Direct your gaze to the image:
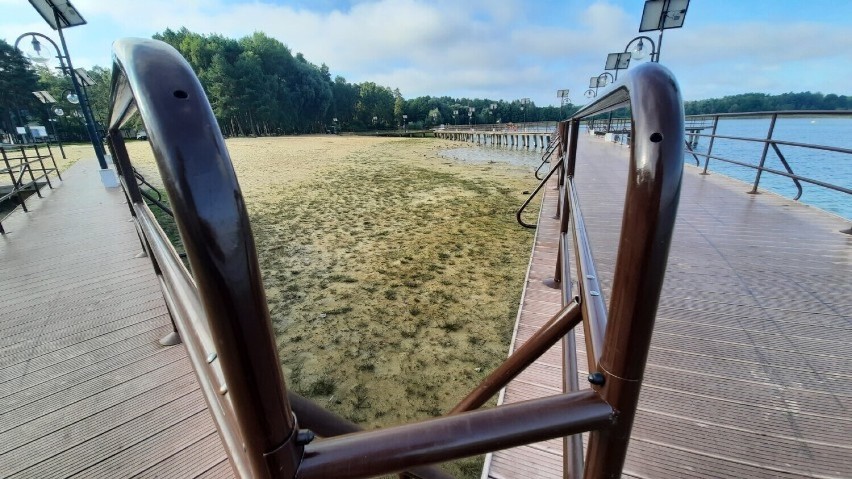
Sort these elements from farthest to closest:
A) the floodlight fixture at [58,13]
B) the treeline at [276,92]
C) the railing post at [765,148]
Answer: the treeline at [276,92] → the floodlight fixture at [58,13] → the railing post at [765,148]

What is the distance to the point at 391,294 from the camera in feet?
13.2

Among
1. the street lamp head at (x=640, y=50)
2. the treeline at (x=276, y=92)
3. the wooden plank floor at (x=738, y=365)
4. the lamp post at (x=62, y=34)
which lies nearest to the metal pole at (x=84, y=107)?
the lamp post at (x=62, y=34)

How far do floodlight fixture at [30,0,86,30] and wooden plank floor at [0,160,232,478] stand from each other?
216 inches

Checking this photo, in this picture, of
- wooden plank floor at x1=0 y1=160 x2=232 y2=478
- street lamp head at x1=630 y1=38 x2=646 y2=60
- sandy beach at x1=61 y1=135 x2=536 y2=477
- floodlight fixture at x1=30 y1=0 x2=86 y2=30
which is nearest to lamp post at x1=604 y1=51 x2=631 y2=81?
street lamp head at x1=630 y1=38 x2=646 y2=60

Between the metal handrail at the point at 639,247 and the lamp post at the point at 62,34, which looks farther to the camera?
the lamp post at the point at 62,34

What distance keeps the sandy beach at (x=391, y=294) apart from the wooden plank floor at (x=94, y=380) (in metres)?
0.98

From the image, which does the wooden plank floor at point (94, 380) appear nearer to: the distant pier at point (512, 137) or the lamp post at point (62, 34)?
the lamp post at point (62, 34)

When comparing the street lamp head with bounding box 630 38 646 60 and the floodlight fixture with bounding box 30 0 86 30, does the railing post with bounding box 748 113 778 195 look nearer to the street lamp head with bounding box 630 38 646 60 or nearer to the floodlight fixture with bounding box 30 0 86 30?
the street lamp head with bounding box 630 38 646 60

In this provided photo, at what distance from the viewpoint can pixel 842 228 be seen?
363 cm

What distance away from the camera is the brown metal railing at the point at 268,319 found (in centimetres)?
36

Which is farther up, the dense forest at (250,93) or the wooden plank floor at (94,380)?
the dense forest at (250,93)

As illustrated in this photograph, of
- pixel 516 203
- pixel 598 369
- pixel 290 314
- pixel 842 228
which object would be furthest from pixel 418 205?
pixel 598 369

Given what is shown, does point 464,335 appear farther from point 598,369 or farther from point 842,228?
point 842,228

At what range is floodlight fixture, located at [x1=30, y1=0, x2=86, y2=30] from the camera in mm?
6508
